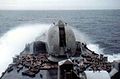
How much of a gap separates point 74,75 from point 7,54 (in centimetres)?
4491

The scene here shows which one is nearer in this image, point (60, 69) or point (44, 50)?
point (60, 69)

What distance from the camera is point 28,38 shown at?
97.1 m

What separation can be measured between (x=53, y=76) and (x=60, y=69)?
11333 mm

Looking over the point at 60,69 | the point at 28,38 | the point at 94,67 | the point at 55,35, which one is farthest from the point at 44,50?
the point at 28,38

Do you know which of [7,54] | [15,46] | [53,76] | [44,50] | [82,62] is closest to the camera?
[53,76]

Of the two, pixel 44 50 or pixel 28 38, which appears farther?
pixel 28 38

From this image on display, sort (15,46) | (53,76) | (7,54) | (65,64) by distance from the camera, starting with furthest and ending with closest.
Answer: (15,46), (7,54), (53,76), (65,64)

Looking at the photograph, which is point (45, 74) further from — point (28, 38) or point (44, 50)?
point (28, 38)

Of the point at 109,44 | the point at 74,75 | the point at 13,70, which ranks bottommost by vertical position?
the point at 109,44

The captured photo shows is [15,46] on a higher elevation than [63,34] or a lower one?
lower

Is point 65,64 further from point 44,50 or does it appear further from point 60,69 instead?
point 44,50

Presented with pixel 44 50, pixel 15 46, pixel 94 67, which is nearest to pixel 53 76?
pixel 94 67

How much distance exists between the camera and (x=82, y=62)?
4978 centimetres

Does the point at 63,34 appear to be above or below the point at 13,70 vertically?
above
